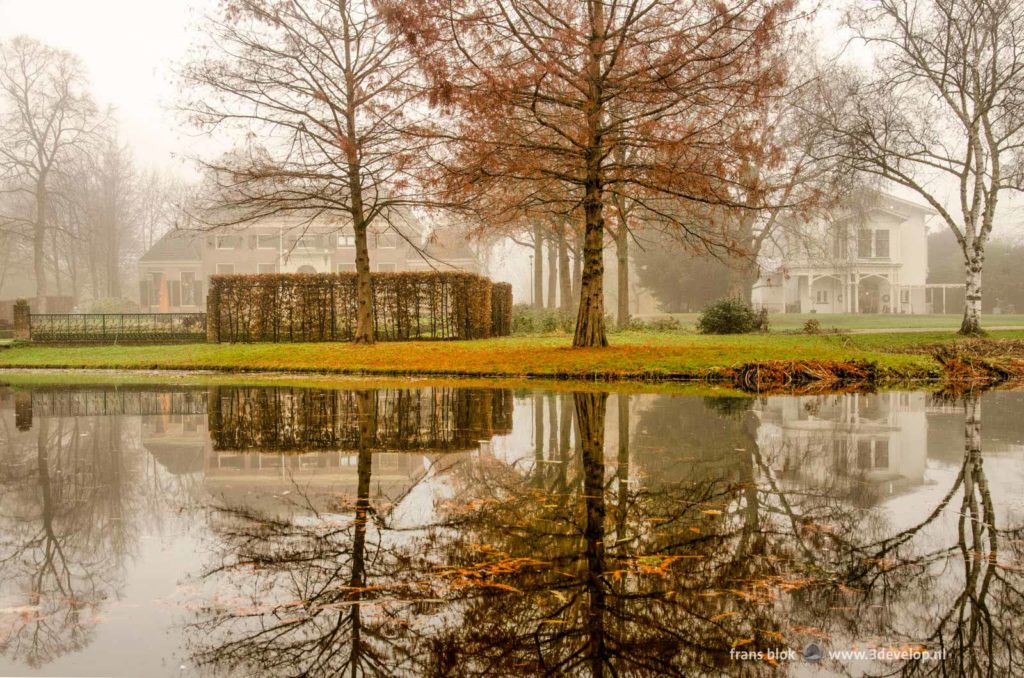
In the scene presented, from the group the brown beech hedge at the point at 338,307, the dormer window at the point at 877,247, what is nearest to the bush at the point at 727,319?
the brown beech hedge at the point at 338,307

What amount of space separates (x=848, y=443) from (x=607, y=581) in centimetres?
527

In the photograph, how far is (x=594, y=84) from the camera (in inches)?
667

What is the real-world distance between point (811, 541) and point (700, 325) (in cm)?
2613

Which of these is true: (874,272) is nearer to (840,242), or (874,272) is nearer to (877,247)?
(877,247)

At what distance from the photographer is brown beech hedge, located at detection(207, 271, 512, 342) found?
2661 centimetres

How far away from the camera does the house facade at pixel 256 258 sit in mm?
58031

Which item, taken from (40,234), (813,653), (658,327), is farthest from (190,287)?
(813,653)

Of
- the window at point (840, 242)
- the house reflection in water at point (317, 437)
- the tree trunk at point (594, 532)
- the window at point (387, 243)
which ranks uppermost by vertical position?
the window at point (387, 243)

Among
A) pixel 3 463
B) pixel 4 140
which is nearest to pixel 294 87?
pixel 3 463

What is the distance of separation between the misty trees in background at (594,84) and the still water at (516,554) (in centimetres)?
966

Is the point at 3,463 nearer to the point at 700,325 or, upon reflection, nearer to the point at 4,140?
the point at 700,325

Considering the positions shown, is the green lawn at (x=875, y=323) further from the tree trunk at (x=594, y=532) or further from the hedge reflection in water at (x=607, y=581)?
the hedge reflection in water at (x=607, y=581)

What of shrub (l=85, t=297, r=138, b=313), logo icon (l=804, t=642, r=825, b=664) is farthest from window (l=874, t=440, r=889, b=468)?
shrub (l=85, t=297, r=138, b=313)

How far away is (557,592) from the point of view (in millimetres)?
3637
